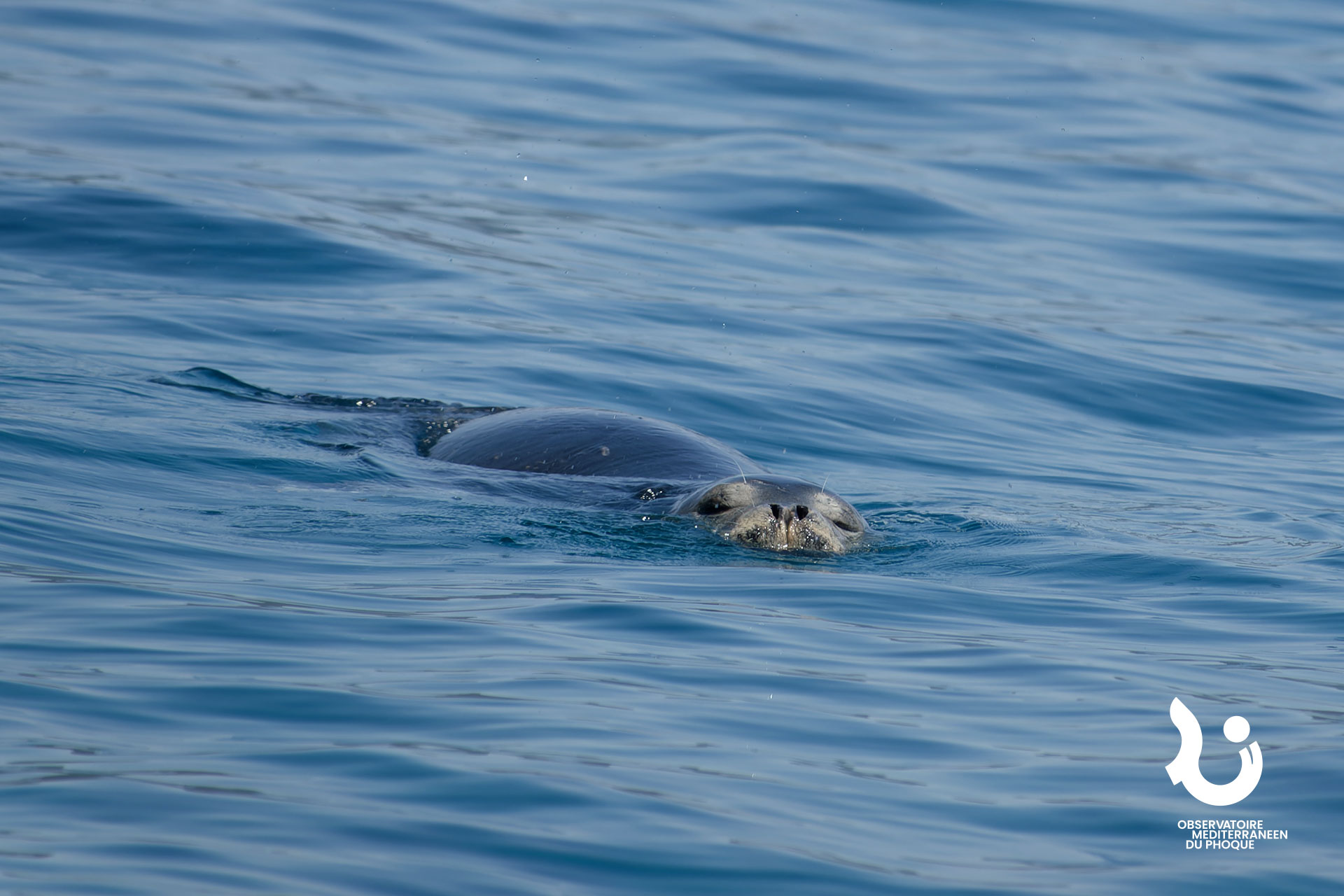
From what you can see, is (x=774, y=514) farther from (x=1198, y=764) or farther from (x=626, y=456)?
(x=1198, y=764)

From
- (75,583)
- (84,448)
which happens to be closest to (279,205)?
(84,448)

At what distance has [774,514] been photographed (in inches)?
338

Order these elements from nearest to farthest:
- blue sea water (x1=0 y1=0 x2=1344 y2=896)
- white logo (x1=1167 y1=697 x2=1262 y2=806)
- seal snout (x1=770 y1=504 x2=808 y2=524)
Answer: blue sea water (x1=0 y1=0 x2=1344 y2=896)
white logo (x1=1167 y1=697 x2=1262 y2=806)
seal snout (x1=770 y1=504 x2=808 y2=524)

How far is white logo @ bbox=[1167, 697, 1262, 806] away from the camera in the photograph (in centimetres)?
565

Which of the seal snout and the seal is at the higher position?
the seal

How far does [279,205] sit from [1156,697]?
40.3 feet

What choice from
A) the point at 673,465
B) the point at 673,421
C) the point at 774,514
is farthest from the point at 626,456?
the point at 673,421

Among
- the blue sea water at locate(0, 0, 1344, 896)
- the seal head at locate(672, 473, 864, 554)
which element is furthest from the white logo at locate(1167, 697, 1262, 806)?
the seal head at locate(672, 473, 864, 554)

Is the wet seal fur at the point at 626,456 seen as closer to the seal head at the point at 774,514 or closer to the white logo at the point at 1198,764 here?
the seal head at the point at 774,514

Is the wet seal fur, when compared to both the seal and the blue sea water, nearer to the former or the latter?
the seal

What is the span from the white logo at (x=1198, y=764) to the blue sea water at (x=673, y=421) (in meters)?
0.05

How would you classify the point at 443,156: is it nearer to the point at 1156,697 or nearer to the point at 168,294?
the point at 168,294

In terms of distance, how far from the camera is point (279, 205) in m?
17.2

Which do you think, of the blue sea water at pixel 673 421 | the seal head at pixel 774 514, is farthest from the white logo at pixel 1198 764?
the seal head at pixel 774 514
